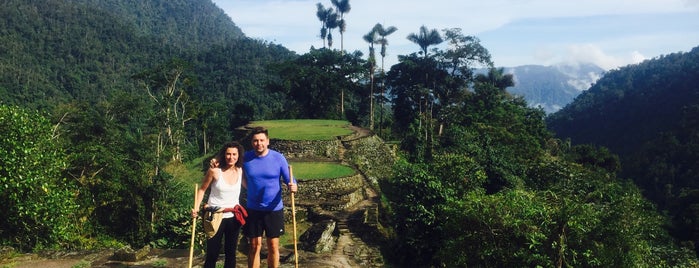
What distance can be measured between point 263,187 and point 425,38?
33.1 metres

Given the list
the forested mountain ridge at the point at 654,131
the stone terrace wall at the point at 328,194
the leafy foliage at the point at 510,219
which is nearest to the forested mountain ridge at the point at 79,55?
the stone terrace wall at the point at 328,194

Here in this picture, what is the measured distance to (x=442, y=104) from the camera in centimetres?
3756

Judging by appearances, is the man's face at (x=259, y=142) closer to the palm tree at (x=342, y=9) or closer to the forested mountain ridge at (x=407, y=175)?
the forested mountain ridge at (x=407, y=175)

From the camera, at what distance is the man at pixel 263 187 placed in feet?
Result: 17.1

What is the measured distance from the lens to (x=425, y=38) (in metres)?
36.4

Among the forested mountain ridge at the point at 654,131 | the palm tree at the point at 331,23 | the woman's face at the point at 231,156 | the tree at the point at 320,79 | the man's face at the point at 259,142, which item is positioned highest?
the palm tree at the point at 331,23

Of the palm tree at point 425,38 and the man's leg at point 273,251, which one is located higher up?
the palm tree at point 425,38

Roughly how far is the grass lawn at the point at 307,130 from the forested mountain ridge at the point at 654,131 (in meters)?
23.9

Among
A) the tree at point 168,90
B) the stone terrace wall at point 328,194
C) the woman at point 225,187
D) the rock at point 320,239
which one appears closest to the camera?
the woman at point 225,187

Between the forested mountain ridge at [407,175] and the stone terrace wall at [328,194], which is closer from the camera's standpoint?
the forested mountain ridge at [407,175]

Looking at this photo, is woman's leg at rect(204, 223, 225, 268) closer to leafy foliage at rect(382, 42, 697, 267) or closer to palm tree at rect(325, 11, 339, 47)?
leafy foliage at rect(382, 42, 697, 267)

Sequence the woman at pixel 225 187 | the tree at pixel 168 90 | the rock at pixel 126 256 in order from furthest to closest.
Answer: the tree at pixel 168 90 → the rock at pixel 126 256 → the woman at pixel 225 187

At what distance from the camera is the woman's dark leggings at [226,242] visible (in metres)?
5.35

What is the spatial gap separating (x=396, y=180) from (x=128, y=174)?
34.6 feet
